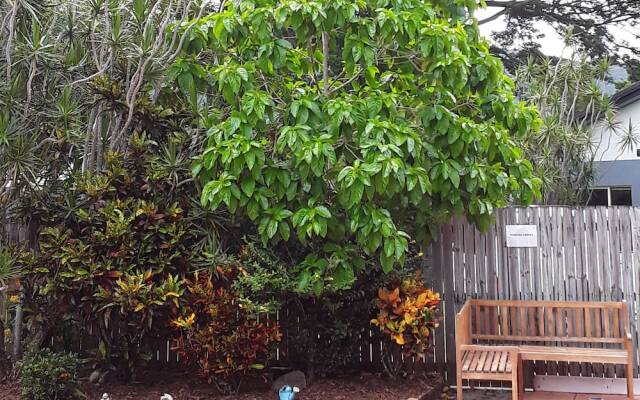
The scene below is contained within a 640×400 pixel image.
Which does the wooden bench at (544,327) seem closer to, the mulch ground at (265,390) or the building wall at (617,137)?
the mulch ground at (265,390)

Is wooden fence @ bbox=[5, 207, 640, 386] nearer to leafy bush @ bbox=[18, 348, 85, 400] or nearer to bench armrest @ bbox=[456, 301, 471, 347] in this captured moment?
bench armrest @ bbox=[456, 301, 471, 347]

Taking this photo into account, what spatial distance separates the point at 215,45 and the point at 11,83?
1986 mm

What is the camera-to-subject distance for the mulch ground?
6.35 m

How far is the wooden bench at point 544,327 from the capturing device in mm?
6602

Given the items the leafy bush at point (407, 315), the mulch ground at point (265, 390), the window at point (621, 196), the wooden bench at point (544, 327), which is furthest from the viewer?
the window at point (621, 196)

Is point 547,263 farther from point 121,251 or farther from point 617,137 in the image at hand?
point 617,137

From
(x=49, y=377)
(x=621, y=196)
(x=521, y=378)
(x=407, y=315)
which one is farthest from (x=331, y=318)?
(x=621, y=196)

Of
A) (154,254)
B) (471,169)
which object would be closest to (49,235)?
(154,254)

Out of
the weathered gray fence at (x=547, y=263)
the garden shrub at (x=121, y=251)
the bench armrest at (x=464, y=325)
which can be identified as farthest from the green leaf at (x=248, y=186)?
the weathered gray fence at (x=547, y=263)

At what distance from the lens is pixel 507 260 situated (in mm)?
7277

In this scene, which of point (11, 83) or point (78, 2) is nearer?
point (11, 83)

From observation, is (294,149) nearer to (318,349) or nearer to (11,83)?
(318,349)

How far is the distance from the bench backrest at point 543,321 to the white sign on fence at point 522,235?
608 millimetres

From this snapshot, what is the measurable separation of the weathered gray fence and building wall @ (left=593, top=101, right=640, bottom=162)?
6770 millimetres
